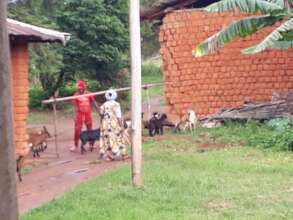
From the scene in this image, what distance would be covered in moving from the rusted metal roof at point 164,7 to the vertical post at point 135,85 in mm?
9443

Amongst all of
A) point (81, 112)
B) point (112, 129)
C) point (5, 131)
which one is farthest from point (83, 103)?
point (5, 131)

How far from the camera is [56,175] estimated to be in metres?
12.5

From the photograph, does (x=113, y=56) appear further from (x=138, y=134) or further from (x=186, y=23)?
(x=138, y=134)

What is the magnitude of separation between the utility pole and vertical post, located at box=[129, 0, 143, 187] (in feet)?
18.1

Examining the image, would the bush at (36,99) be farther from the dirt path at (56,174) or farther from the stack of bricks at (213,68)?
the dirt path at (56,174)

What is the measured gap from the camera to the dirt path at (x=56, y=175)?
1022 cm

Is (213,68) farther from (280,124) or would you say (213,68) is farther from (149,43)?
(149,43)

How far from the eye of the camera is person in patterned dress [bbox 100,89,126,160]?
1388cm

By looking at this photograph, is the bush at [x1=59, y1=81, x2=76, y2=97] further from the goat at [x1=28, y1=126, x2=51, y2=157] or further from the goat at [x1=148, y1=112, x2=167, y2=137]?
the goat at [x1=28, y1=126, x2=51, y2=157]

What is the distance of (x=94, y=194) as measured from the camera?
937cm

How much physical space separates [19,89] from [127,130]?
10.5 ft

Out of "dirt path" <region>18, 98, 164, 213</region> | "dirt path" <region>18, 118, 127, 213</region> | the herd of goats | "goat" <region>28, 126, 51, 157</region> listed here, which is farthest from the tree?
"goat" <region>28, 126, 51, 157</region>

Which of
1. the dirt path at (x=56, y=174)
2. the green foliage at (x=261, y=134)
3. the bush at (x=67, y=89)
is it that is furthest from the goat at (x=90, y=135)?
the bush at (x=67, y=89)

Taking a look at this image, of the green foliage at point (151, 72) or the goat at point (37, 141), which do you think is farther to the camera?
the green foliage at point (151, 72)
